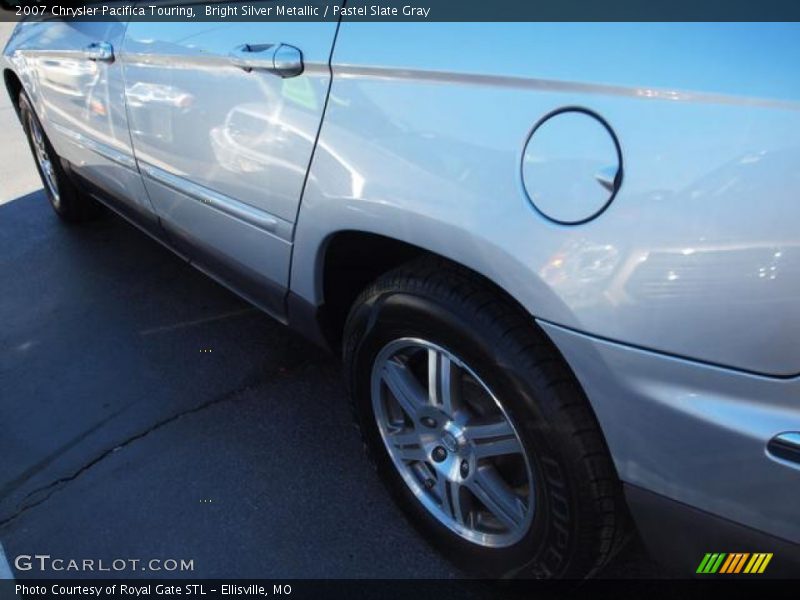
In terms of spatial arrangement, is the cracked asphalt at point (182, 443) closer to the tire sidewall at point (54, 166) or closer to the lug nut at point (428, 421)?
the lug nut at point (428, 421)

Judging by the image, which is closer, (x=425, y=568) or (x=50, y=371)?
(x=425, y=568)

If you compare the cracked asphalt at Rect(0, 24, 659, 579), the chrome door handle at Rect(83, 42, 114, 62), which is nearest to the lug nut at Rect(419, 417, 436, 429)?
the cracked asphalt at Rect(0, 24, 659, 579)

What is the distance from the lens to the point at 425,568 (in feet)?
6.62

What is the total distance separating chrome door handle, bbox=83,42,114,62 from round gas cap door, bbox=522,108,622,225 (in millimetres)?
2070

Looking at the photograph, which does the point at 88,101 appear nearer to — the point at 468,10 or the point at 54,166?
the point at 54,166

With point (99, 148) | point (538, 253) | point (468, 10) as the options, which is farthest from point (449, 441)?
point (99, 148)

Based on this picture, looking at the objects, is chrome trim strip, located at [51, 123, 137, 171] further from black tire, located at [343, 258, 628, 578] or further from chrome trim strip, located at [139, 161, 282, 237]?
black tire, located at [343, 258, 628, 578]

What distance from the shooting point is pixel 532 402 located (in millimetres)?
1488

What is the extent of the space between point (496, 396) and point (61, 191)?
382 centimetres

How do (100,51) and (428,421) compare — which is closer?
(428,421)

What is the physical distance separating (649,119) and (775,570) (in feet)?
2.77

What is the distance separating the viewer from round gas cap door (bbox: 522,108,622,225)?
1234 millimetres

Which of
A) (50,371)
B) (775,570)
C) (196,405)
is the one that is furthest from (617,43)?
(50,371)

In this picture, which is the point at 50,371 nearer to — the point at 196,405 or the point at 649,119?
the point at 196,405
